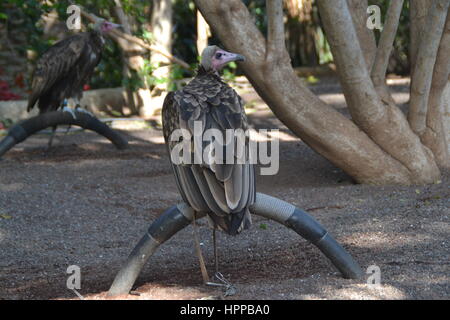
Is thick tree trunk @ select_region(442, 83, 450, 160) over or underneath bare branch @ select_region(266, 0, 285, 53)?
underneath

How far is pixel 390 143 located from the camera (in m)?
7.49

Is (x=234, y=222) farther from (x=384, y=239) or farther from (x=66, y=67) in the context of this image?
(x=66, y=67)

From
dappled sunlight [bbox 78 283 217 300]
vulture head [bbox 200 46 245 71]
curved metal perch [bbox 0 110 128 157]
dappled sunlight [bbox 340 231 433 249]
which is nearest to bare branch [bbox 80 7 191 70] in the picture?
curved metal perch [bbox 0 110 128 157]

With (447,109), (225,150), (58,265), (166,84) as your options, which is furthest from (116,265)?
(166,84)

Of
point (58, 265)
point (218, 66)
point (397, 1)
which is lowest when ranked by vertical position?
point (58, 265)

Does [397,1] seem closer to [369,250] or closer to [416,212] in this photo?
[416,212]

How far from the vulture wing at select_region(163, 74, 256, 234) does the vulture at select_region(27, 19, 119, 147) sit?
5637mm

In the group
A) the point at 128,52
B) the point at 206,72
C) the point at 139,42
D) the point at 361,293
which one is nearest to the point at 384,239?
the point at 361,293

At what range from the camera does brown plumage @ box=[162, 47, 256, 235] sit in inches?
179

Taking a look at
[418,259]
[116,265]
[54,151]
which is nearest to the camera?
[418,259]

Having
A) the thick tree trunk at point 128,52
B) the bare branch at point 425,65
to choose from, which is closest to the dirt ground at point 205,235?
the bare branch at point 425,65

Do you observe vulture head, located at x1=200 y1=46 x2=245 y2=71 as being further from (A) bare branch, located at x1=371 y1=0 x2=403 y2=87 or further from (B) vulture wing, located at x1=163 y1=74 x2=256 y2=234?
(A) bare branch, located at x1=371 y1=0 x2=403 y2=87

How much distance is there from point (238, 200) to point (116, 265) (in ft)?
5.10

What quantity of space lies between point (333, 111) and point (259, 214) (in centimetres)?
277
